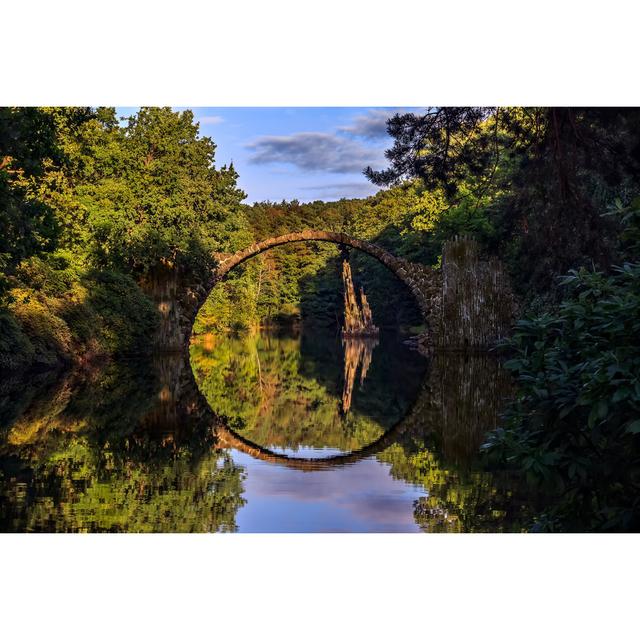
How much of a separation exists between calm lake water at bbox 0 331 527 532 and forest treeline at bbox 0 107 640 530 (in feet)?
2.32

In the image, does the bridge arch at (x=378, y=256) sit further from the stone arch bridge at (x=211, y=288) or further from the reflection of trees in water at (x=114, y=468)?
the reflection of trees in water at (x=114, y=468)

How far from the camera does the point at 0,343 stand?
56.9 ft

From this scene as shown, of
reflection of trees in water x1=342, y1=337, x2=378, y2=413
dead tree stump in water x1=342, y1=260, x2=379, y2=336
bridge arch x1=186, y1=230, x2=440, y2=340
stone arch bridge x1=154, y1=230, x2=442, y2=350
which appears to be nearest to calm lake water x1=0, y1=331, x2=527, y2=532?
reflection of trees in water x1=342, y1=337, x2=378, y2=413

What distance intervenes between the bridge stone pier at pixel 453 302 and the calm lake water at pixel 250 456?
8565mm

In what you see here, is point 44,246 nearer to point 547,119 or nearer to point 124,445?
point 124,445

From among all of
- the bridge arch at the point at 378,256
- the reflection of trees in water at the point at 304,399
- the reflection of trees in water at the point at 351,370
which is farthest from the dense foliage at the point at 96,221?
the reflection of trees in water at the point at 351,370

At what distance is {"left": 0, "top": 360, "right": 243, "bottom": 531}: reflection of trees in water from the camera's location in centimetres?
547

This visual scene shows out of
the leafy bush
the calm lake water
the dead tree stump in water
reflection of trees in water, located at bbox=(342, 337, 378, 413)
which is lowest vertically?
the dead tree stump in water

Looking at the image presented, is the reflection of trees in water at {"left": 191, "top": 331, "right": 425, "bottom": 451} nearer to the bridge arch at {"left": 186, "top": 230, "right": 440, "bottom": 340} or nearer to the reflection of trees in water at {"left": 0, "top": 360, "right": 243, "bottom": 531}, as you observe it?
the reflection of trees in water at {"left": 0, "top": 360, "right": 243, "bottom": 531}

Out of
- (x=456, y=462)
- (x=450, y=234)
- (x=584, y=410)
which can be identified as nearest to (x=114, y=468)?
(x=456, y=462)

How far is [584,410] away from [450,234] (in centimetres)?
2635

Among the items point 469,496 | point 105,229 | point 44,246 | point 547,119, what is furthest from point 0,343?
point 469,496

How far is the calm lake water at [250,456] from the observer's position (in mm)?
5578

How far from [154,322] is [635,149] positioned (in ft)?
Result: 52.8
